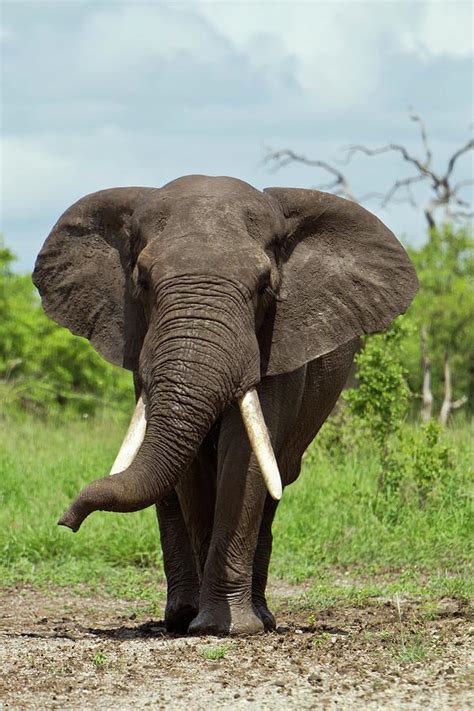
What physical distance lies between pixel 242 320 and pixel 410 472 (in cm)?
547

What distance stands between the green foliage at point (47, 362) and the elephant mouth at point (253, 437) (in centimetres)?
1644

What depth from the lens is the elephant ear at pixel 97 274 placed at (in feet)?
23.7

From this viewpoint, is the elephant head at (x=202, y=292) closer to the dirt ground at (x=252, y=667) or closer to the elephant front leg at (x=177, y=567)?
the dirt ground at (x=252, y=667)

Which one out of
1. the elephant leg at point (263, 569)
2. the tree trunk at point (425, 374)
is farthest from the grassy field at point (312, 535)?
the tree trunk at point (425, 374)

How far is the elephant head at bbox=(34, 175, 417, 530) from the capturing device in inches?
242

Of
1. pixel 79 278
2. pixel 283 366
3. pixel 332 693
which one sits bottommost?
pixel 332 693

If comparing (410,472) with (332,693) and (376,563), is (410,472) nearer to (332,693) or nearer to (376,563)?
(376,563)

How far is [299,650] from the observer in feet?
20.2

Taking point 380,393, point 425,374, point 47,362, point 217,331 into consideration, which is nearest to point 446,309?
point 425,374

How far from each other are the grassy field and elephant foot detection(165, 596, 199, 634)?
1.31 metres

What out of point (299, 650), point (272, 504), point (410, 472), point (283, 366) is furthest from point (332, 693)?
point (410, 472)

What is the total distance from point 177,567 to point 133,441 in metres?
1.28

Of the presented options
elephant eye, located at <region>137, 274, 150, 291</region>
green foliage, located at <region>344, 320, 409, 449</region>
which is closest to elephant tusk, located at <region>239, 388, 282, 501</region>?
elephant eye, located at <region>137, 274, 150, 291</region>

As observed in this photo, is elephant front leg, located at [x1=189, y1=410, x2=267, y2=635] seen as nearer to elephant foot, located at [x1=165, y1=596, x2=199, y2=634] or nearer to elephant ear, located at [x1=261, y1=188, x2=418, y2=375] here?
elephant foot, located at [x1=165, y1=596, x2=199, y2=634]
